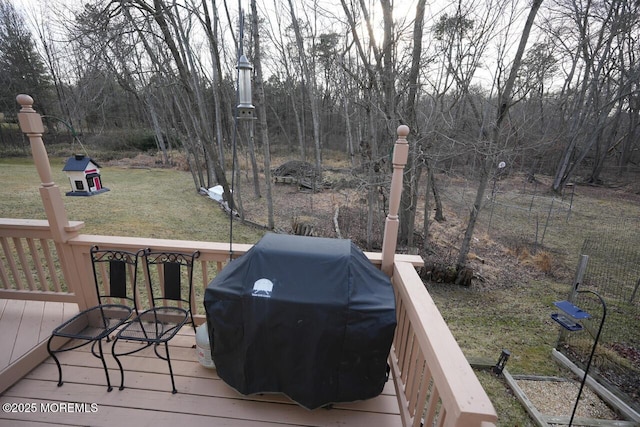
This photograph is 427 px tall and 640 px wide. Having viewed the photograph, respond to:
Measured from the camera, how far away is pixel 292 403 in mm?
1869

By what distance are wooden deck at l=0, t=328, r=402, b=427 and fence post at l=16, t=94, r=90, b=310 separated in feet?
2.09

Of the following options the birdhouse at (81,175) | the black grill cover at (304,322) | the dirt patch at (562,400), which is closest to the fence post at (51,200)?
the black grill cover at (304,322)

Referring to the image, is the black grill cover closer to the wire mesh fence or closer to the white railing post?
the white railing post

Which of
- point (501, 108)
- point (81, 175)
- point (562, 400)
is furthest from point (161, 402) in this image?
point (501, 108)

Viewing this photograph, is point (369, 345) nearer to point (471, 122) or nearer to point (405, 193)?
point (405, 193)

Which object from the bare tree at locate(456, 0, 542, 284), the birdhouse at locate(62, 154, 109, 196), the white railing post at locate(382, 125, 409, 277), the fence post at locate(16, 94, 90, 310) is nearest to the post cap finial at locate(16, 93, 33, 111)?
the fence post at locate(16, 94, 90, 310)

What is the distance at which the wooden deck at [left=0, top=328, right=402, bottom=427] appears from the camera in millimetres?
1752

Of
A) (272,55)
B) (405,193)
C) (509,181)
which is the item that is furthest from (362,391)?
(509,181)

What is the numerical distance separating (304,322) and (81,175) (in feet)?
13.3

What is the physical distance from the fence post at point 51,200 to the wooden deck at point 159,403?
637 millimetres

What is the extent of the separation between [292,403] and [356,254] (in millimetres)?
1045

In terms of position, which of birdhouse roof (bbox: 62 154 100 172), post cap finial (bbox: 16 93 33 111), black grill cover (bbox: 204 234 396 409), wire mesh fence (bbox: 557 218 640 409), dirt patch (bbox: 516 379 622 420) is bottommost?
dirt patch (bbox: 516 379 622 420)

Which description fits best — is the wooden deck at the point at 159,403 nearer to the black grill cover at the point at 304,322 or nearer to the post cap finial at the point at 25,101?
the black grill cover at the point at 304,322

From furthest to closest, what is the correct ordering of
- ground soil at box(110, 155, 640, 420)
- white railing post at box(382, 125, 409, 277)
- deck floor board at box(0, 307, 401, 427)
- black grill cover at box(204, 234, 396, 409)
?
ground soil at box(110, 155, 640, 420) < white railing post at box(382, 125, 409, 277) < deck floor board at box(0, 307, 401, 427) < black grill cover at box(204, 234, 396, 409)
